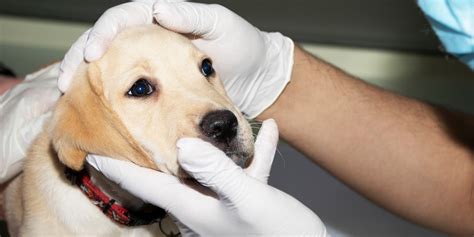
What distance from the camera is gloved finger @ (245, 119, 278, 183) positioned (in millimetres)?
1602

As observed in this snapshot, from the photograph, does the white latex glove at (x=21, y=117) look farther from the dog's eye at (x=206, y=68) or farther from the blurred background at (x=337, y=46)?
the blurred background at (x=337, y=46)

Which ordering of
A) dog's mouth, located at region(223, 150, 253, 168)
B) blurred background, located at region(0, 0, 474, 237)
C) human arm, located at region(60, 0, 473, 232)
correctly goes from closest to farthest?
dog's mouth, located at region(223, 150, 253, 168) < human arm, located at region(60, 0, 473, 232) < blurred background, located at region(0, 0, 474, 237)

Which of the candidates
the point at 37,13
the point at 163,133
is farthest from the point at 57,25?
the point at 163,133

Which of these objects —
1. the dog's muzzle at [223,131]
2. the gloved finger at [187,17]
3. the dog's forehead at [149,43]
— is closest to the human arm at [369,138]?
the gloved finger at [187,17]

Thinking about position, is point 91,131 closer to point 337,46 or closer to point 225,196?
point 225,196

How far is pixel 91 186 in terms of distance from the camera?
1.72 meters

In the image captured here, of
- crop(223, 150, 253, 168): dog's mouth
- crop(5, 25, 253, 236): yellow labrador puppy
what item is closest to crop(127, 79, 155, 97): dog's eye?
crop(5, 25, 253, 236): yellow labrador puppy

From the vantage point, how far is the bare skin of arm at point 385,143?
6.47 ft

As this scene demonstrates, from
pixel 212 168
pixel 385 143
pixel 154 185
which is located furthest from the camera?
pixel 385 143

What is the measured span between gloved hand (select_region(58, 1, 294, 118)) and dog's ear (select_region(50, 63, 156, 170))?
8cm

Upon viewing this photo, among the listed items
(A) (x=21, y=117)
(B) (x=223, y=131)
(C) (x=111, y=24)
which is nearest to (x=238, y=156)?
(B) (x=223, y=131)

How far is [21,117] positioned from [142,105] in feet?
2.08

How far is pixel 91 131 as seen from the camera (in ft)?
5.14

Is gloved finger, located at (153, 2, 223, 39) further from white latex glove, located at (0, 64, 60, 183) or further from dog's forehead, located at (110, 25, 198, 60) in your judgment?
white latex glove, located at (0, 64, 60, 183)
